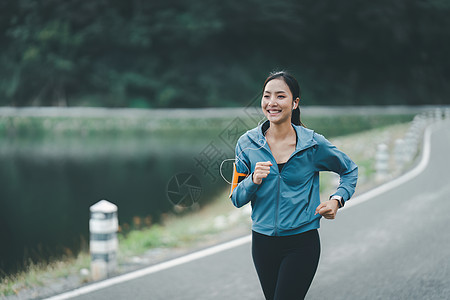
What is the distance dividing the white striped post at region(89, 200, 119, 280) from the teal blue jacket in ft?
9.74

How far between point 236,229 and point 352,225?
1.88 metres

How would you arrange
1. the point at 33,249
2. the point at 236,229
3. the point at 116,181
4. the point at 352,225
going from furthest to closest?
the point at 116,181 < the point at 33,249 < the point at 236,229 < the point at 352,225

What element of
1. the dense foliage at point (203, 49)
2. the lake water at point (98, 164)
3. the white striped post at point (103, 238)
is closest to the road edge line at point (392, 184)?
the lake water at point (98, 164)

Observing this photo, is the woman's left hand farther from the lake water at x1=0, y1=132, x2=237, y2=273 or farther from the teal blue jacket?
the lake water at x1=0, y1=132, x2=237, y2=273

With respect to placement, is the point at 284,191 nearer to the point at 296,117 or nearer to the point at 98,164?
the point at 296,117

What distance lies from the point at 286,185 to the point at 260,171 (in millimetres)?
247

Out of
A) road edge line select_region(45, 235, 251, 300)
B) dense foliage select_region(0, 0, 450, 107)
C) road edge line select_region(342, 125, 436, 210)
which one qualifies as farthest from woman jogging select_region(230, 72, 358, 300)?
dense foliage select_region(0, 0, 450, 107)

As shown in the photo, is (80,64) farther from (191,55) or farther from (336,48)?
(336,48)

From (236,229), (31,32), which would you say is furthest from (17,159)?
(31,32)

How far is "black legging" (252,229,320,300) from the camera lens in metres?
3.06

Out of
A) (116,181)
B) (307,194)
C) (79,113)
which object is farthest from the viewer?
(79,113)

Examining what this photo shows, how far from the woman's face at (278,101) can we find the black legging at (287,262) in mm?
702

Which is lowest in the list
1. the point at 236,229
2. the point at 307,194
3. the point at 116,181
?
the point at 116,181

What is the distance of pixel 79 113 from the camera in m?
47.1
